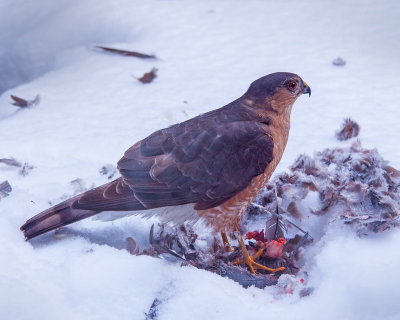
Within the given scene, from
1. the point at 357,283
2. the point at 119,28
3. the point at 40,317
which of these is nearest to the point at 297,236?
the point at 357,283

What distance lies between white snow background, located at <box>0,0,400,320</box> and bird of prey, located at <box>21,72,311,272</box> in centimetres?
18

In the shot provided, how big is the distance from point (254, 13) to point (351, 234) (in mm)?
3358

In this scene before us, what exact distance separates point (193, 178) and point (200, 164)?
75mm

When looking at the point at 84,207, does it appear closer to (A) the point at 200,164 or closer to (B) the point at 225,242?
(A) the point at 200,164

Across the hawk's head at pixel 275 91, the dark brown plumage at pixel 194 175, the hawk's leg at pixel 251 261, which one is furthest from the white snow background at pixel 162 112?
the hawk's head at pixel 275 91

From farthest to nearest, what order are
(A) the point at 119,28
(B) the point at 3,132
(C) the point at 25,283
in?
(A) the point at 119,28
(B) the point at 3,132
(C) the point at 25,283

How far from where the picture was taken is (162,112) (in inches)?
143

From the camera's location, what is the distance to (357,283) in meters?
1.72

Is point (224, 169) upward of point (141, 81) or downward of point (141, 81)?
upward

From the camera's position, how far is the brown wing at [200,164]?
7.32 feet

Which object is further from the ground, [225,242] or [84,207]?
[84,207]

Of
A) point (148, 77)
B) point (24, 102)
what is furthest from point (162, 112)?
point (24, 102)

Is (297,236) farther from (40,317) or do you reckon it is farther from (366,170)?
(40,317)

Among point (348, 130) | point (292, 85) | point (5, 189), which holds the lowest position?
point (348, 130)
